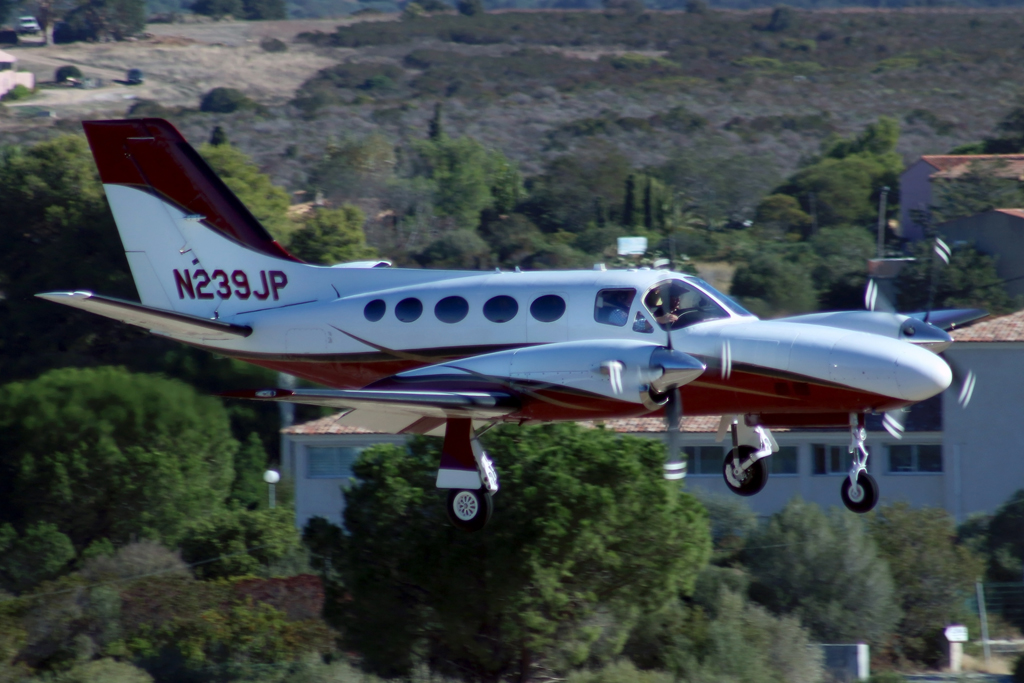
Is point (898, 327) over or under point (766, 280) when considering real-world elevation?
under

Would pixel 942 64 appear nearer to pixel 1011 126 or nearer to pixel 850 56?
pixel 850 56

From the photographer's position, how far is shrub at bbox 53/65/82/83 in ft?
415

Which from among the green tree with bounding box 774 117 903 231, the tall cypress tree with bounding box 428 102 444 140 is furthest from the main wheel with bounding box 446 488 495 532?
the tall cypress tree with bounding box 428 102 444 140

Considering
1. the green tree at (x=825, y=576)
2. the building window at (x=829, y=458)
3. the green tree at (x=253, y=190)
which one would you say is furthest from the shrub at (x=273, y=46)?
the green tree at (x=825, y=576)

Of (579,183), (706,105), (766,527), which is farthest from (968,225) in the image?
(706,105)

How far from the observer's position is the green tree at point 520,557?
89.5 ft

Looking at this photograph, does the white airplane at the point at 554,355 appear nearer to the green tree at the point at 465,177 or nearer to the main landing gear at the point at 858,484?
the main landing gear at the point at 858,484

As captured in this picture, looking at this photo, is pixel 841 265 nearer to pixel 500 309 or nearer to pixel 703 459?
pixel 703 459

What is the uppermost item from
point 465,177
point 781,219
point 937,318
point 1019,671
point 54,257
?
point 465,177

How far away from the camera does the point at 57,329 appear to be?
2031 inches

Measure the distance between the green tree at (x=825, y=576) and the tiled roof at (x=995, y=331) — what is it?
6.25 meters

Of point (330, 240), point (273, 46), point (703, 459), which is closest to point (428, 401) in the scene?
point (703, 459)

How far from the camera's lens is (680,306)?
48.5 ft

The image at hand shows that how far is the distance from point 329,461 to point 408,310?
2586cm
